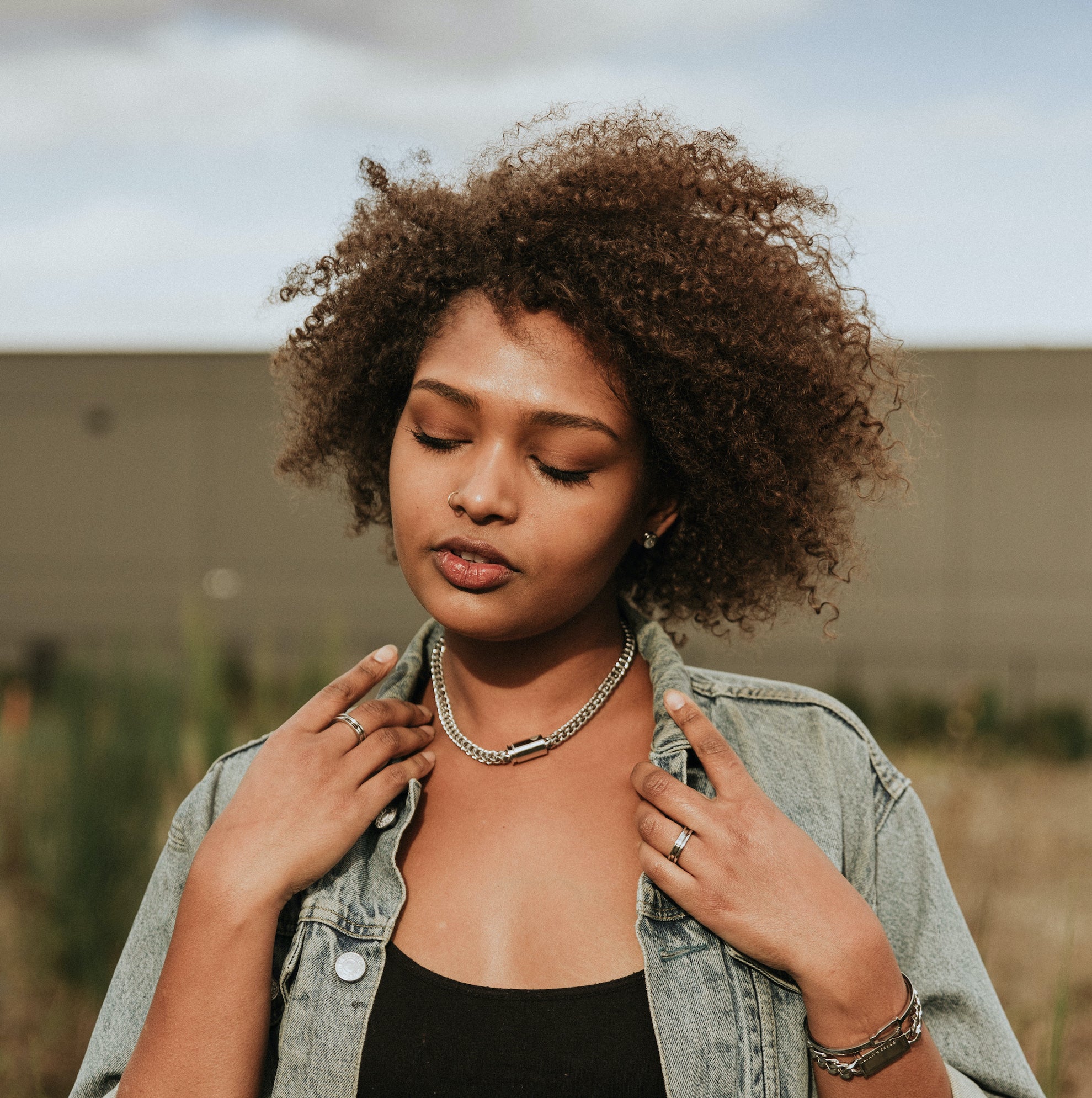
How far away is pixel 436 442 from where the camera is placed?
6.05 feet

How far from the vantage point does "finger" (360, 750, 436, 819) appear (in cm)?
183

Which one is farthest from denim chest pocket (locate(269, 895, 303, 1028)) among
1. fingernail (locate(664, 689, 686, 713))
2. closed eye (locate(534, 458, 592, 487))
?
closed eye (locate(534, 458, 592, 487))

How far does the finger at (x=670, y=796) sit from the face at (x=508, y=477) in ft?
0.96

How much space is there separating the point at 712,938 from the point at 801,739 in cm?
42

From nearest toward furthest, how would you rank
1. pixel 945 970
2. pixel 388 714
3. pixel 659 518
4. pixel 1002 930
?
1. pixel 945 970
2. pixel 388 714
3. pixel 659 518
4. pixel 1002 930

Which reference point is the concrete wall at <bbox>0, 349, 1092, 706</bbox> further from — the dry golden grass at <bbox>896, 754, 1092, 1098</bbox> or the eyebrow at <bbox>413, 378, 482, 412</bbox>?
the eyebrow at <bbox>413, 378, 482, 412</bbox>

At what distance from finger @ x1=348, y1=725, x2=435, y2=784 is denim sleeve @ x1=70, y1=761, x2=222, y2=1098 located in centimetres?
32

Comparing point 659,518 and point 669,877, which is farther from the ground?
point 659,518

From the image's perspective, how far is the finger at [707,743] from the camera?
1786 mm

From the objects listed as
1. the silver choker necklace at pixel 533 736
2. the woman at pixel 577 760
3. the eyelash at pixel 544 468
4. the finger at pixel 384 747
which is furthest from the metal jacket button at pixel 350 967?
the eyelash at pixel 544 468

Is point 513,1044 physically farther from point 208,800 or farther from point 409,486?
point 409,486

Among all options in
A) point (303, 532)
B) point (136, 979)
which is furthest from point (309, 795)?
point (303, 532)

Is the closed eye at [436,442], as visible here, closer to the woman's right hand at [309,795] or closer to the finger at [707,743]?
the woman's right hand at [309,795]

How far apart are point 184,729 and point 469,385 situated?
10.5 feet
